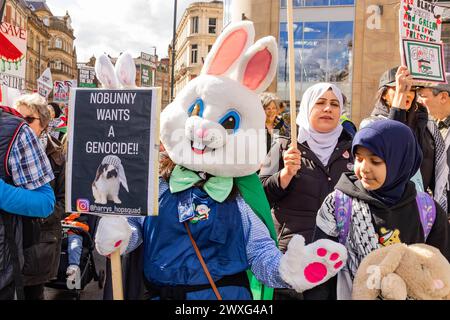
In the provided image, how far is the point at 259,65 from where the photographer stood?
240cm

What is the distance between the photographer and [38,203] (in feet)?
7.77

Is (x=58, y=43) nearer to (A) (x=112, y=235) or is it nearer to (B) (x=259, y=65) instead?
(B) (x=259, y=65)

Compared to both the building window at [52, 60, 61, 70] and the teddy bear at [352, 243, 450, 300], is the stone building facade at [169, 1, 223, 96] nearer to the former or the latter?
the building window at [52, 60, 61, 70]

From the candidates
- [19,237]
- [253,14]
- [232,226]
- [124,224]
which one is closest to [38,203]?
[19,237]

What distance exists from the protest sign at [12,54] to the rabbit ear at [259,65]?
1.93 metres

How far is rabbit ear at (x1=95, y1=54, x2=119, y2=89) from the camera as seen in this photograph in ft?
7.41

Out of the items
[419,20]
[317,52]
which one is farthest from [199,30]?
[419,20]

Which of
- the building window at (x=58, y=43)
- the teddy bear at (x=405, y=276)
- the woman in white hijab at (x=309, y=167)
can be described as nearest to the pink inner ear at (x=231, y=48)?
the woman in white hijab at (x=309, y=167)

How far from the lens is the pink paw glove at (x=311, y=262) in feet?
5.91

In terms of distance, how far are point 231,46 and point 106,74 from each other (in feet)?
2.22

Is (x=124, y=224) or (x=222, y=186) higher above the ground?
(x=222, y=186)

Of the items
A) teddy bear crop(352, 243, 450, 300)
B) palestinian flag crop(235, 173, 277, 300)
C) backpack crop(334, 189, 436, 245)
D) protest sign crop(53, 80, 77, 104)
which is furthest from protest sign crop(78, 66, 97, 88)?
teddy bear crop(352, 243, 450, 300)
